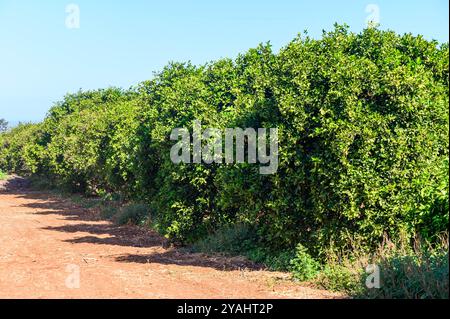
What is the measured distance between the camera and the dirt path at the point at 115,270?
9.82 m

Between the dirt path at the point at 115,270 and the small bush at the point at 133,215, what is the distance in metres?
0.87

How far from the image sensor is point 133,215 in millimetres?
22531

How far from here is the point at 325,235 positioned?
36.6 ft

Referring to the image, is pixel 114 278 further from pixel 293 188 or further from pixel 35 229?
pixel 35 229

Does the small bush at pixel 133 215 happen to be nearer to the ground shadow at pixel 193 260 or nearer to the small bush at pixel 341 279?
the ground shadow at pixel 193 260

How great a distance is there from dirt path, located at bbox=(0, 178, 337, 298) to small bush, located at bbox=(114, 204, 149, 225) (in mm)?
872

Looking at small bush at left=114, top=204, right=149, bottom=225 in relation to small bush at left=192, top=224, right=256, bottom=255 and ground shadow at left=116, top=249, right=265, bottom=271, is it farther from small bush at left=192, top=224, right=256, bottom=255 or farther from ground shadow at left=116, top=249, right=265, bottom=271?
small bush at left=192, top=224, right=256, bottom=255

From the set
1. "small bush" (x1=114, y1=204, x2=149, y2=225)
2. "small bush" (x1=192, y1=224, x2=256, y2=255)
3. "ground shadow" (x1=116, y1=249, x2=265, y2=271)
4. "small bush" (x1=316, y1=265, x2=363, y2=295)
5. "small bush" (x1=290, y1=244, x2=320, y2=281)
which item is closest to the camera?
"small bush" (x1=316, y1=265, x2=363, y2=295)

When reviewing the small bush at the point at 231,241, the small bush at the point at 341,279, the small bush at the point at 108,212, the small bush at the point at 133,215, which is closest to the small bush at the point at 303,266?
the small bush at the point at 341,279

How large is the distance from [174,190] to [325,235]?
571 cm

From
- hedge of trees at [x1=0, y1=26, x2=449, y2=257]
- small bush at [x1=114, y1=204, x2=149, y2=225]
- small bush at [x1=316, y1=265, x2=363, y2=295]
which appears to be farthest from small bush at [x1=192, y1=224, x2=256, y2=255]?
small bush at [x1=114, y1=204, x2=149, y2=225]

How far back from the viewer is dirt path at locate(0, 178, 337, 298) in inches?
387
